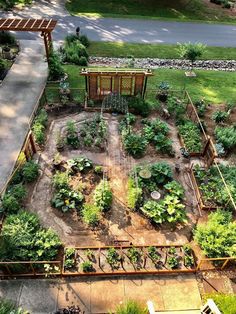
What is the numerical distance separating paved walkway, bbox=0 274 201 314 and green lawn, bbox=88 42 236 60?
16867 mm

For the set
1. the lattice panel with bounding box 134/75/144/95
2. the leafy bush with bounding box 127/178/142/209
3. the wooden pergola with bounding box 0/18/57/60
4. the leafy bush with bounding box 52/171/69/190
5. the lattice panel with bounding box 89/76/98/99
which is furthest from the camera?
the wooden pergola with bounding box 0/18/57/60

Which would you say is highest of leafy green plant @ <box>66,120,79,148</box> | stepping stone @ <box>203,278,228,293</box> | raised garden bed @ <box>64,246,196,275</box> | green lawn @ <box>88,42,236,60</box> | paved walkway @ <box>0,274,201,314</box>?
green lawn @ <box>88,42,236,60</box>

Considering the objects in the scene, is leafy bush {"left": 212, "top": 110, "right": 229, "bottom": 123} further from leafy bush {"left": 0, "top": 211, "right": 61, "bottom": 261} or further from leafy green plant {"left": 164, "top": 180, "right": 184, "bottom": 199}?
leafy bush {"left": 0, "top": 211, "right": 61, "bottom": 261}

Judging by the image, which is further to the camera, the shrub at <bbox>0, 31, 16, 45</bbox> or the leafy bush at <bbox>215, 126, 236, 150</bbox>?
the shrub at <bbox>0, 31, 16, 45</bbox>

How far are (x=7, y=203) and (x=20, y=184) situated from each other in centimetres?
106

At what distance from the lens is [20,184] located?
36.2 feet

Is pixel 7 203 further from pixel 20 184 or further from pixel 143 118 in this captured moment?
pixel 143 118

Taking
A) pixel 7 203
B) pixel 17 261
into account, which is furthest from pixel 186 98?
pixel 17 261

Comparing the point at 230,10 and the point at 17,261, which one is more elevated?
the point at 230,10

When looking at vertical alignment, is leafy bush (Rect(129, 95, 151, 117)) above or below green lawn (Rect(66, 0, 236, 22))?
below

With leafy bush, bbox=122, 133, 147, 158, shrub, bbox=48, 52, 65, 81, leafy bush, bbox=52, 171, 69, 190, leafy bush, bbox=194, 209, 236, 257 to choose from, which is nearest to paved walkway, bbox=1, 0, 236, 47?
shrub, bbox=48, 52, 65, 81

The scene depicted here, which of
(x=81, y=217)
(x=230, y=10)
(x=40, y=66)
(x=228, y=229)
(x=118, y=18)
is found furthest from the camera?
(x=230, y=10)

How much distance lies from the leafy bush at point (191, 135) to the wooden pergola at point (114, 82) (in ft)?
11.4

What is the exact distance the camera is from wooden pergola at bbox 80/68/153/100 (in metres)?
15.1
